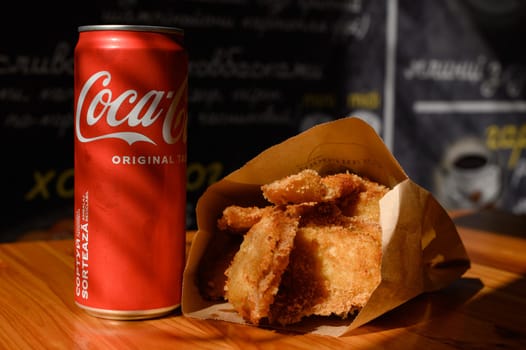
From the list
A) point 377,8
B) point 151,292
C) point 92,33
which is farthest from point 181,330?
point 377,8

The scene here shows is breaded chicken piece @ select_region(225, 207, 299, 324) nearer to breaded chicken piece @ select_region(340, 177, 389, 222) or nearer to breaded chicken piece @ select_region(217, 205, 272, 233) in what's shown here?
breaded chicken piece @ select_region(217, 205, 272, 233)

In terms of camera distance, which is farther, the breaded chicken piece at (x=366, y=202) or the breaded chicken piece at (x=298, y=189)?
the breaded chicken piece at (x=366, y=202)

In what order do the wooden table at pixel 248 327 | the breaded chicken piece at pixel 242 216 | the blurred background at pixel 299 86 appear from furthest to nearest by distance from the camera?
the blurred background at pixel 299 86
the breaded chicken piece at pixel 242 216
the wooden table at pixel 248 327

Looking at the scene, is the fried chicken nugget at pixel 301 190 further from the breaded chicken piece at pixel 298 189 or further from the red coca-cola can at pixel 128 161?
the red coca-cola can at pixel 128 161

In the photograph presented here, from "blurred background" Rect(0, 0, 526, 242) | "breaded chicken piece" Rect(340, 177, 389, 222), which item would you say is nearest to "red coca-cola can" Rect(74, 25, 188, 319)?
"breaded chicken piece" Rect(340, 177, 389, 222)

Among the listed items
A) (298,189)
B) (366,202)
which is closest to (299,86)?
(366,202)

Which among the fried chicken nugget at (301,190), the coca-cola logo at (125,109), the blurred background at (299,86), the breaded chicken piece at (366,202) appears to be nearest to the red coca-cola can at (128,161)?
the coca-cola logo at (125,109)

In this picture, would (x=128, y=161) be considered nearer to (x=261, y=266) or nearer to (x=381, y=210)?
(x=261, y=266)
